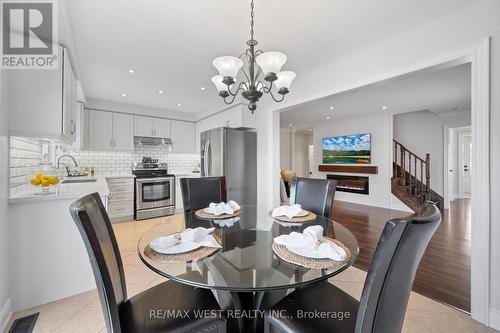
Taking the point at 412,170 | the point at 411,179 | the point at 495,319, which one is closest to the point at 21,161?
the point at 495,319

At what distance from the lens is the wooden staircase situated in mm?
5062

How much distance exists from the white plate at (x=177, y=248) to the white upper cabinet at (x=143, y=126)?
414 centimetres

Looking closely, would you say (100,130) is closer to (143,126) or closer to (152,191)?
(143,126)

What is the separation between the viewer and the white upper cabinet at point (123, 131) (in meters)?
4.41

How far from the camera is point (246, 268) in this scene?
1067mm

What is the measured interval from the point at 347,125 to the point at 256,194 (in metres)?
3.91

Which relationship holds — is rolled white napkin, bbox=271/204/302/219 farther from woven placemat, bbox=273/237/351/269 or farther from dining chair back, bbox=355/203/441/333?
dining chair back, bbox=355/203/441/333

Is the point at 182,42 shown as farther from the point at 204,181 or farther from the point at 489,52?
the point at 489,52

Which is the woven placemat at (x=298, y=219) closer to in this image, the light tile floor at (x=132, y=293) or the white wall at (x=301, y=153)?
the light tile floor at (x=132, y=293)

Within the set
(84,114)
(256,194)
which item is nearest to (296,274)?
(256,194)

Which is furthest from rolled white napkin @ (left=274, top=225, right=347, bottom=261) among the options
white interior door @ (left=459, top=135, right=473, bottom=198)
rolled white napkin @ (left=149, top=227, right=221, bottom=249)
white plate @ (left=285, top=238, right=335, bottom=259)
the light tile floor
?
white interior door @ (left=459, top=135, right=473, bottom=198)

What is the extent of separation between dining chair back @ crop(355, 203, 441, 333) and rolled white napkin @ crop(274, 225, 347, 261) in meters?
0.27

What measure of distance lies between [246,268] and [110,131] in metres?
4.43

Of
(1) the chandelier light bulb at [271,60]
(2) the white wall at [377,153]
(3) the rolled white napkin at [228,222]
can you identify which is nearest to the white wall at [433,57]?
(1) the chandelier light bulb at [271,60]
